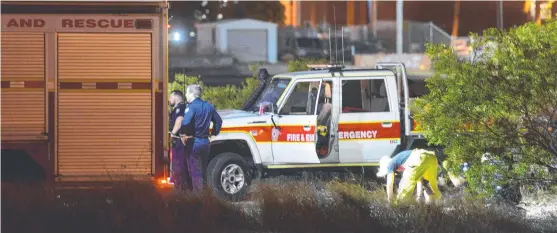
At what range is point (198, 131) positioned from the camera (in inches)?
508

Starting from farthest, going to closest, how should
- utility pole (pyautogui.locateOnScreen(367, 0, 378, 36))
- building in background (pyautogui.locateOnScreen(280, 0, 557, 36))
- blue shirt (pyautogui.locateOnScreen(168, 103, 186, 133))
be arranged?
utility pole (pyautogui.locateOnScreen(367, 0, 378, 36)) < building in background (pyautogui.locateOnScreen(280, 0, 557, 36)) < blue shirt (pyautogui.locateOnScreen(168, 103, 186, 133))

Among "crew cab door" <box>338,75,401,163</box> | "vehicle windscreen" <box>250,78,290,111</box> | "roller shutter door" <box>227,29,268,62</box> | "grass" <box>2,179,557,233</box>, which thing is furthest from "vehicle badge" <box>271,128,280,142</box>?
"roller shutter door" <box>227,29,268,62</box>

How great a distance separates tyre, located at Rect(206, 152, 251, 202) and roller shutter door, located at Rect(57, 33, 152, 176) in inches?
57.3

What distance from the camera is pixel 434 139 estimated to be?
1048 cm

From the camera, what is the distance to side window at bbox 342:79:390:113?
1361cm

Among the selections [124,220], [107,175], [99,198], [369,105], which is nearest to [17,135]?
[107,175]

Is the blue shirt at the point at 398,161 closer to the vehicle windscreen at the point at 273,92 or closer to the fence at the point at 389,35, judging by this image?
the vehicle windscreen at the point at 273,92

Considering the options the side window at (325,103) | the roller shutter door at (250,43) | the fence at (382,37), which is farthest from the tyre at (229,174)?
the fence at (382,37)

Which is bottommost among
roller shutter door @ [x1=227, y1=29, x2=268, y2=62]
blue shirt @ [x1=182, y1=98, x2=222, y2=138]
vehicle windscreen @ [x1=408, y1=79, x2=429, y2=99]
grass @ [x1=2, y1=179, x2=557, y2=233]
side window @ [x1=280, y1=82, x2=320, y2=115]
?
grass @ [x1=2, y1=179, x2=557, y2=233]

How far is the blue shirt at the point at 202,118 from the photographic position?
12.8 meters

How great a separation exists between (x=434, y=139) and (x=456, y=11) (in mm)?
31396

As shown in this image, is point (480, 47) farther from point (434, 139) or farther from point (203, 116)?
point (203, 116)

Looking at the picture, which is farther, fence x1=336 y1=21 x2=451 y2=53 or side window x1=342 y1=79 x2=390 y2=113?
fence x1=336 y1=21 x2=451 y2=53

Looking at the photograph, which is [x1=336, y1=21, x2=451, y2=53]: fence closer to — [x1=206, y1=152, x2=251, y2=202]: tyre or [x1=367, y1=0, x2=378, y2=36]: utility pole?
[x1=367, y1=0, x2=378, y2=36]: utility pole
